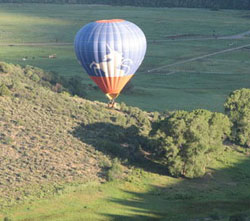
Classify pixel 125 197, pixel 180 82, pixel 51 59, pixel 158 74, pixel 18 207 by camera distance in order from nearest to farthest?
pixel 18 207 → pixel 125 197 → pixel 180 82 → pixel 158 74 → pixel 51 59

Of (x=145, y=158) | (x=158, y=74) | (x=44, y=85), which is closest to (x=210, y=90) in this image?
(x=158, y=74)

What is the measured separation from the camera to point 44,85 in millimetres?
81750

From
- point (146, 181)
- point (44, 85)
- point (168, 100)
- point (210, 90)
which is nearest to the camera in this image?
point (146, 181)

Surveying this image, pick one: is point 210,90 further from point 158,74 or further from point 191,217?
point 191,217

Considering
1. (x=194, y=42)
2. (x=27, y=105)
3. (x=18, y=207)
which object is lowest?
(x=18, y=207)

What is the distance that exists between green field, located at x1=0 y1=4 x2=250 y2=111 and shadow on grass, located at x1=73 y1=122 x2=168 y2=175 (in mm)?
19586

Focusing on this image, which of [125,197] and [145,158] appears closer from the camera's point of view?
[125,197]

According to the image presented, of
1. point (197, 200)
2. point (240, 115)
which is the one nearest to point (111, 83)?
point (240, 115)

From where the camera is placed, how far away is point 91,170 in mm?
56156

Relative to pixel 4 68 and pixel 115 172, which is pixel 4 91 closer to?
pixel 4 68

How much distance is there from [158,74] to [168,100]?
83.8 feet

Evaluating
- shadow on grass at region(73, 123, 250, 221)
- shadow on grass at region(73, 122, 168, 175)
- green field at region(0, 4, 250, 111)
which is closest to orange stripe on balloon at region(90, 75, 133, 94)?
shadow on grass at region(73, 122, 168, 175)

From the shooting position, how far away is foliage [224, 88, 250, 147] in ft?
230

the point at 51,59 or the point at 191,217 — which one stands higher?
the point at 51,59
